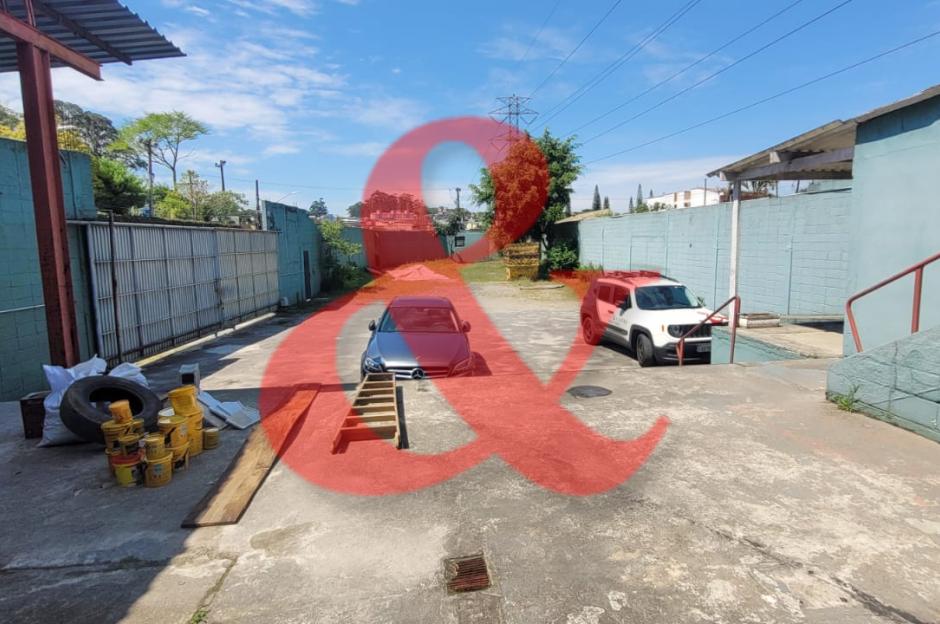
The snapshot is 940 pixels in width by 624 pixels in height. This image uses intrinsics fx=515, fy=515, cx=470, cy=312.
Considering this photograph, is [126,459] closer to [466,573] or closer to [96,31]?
[466,573]

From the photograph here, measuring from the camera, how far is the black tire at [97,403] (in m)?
5.26

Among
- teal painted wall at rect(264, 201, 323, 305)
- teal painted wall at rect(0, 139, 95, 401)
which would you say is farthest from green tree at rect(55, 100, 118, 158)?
teal painted wall at rect(0, 139, 95, 401)

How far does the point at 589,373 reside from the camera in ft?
27.3

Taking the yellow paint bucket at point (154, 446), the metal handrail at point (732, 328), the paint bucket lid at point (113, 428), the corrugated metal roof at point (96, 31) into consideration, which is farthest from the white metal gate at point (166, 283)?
the metal handrail at point (732, 328)

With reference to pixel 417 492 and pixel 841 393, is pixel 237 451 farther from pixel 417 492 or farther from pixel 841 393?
pixel 841 393

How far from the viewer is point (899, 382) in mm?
5430

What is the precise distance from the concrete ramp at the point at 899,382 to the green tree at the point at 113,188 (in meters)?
26.7

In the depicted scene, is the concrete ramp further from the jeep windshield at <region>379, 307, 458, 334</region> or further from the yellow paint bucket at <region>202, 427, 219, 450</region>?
the yellow paint bucket at <region>202, 427, 219, 450</region>

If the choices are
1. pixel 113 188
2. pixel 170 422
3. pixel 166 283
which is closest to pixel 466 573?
pixel 170 422

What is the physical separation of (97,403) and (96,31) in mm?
4790

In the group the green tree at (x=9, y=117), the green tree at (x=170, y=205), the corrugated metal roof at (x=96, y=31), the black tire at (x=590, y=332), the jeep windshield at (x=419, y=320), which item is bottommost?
the black tire at (x=590, y=332)

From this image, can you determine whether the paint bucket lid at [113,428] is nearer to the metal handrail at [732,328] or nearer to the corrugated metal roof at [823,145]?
the metal handrail at [732,328]

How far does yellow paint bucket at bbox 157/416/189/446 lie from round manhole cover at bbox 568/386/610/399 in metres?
4.70

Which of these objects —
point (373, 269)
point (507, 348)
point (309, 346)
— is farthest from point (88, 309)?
point (373, 269)
